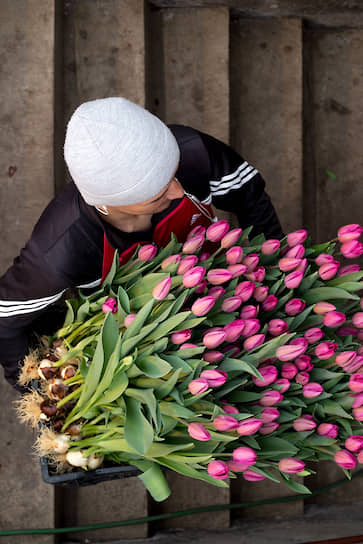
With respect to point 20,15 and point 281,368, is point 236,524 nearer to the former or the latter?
point 281,368

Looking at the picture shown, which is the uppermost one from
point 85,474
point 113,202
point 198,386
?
point 113,202

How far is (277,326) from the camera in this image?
2.51 feet

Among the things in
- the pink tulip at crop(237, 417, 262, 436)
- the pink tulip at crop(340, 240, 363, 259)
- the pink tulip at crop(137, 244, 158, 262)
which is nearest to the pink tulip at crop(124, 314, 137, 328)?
the pink tulip at crop(137, 244, 158, 262)

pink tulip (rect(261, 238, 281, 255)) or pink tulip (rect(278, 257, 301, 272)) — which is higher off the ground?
pink tulip (rect(261, 238, 281, 255))

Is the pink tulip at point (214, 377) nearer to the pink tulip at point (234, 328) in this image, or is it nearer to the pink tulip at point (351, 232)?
the pink tulip at point (234, 328)

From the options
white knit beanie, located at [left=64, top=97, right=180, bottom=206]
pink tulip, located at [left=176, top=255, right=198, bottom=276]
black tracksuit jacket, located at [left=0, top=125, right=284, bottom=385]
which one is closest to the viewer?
white knit beanie, located at [left=64, top=97, right=180, bottom=206]

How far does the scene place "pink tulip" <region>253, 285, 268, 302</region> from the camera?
77 centimetres

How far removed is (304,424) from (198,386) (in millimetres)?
204

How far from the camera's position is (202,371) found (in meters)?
0.70

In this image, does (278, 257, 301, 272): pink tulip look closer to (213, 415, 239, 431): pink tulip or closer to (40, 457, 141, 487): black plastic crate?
(213, 415, 239, 431): pink tulip

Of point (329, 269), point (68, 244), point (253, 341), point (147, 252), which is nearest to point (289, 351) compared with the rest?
point (253, 341)

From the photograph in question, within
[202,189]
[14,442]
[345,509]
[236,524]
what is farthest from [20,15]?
[345,509]

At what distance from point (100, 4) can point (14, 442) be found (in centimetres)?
129

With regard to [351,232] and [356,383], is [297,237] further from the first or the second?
[356,383]
